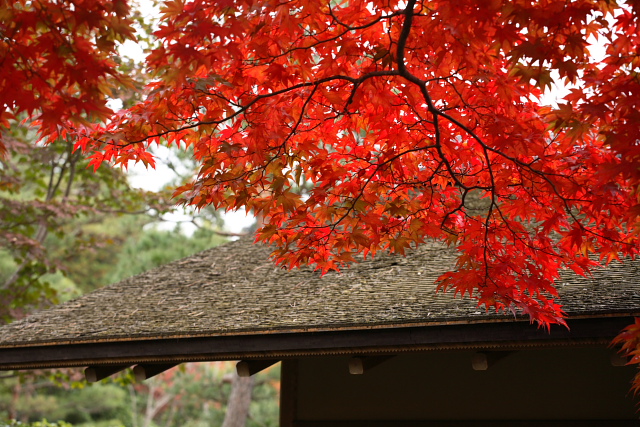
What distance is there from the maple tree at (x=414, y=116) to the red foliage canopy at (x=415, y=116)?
1 centimetres

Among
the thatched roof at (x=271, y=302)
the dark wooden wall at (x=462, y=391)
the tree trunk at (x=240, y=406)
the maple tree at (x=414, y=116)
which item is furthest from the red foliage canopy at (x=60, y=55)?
the tree trunk at (x=240, y=406)

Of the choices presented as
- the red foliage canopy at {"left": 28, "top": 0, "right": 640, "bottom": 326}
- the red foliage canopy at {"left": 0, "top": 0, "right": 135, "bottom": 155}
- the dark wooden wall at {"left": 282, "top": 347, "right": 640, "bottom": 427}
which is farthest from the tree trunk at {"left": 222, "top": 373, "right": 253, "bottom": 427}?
the red foliage canopy at {"left": 0, "top": 0, "right": 135, "bottom": 155}

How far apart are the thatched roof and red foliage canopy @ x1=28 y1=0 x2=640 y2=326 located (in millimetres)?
501

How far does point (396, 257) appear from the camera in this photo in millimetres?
7234

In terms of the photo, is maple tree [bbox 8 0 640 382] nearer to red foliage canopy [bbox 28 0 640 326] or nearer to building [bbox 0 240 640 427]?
red foliage canopy [bbox 28 0 640 326]

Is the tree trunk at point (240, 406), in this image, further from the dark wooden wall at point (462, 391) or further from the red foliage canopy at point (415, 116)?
the red foliage canopy at point (415, 116)

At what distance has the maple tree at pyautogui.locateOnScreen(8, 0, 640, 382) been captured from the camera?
→ 3.59 metres

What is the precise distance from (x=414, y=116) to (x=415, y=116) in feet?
0.04

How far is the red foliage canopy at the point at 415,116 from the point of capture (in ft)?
11.8

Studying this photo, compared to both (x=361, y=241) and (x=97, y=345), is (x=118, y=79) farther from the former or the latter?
(x=97, y=345)

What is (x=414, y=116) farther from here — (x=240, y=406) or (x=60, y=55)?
(x=240, y=406)

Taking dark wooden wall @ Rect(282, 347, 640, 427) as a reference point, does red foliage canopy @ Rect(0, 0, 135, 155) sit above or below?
above

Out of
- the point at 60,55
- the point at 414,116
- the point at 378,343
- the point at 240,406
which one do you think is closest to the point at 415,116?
the point at 414,116

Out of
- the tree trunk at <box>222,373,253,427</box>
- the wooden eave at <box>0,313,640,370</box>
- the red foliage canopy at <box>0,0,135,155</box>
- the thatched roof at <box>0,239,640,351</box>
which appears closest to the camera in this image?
the red foliage canopy at <box>0,0,135,155</box>
